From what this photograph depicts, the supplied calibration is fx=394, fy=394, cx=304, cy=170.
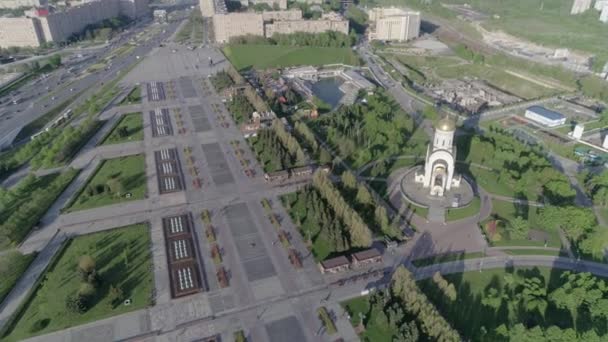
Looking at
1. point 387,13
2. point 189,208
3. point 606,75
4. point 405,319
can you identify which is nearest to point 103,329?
point 189,208

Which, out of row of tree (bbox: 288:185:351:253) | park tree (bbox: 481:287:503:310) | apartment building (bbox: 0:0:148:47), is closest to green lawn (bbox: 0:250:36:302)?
row of tree (bbox: 288:185:351:253)


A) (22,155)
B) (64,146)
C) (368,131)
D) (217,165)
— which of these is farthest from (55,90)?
(368,131)

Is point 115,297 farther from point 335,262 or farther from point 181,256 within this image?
point 335,262

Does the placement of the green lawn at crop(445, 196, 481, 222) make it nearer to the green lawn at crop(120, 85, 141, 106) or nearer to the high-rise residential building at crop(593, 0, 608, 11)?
the green lawn at crop(120, 85, 141, 106)

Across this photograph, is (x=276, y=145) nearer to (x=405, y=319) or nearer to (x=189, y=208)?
(x=189, y=208)

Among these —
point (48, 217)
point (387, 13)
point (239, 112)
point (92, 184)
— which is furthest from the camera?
point (387, 13)

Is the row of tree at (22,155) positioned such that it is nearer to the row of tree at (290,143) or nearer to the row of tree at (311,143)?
the row of tree at (290,143)

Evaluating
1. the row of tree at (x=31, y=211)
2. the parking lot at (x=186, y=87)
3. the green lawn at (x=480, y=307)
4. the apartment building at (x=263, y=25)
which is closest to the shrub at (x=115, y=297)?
the row of tree at (x=31, y=211)

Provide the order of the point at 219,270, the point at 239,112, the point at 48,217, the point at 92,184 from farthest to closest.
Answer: the point at 239,112 < the point at 92,184 < the point at 48,217 < the point at 219,270
